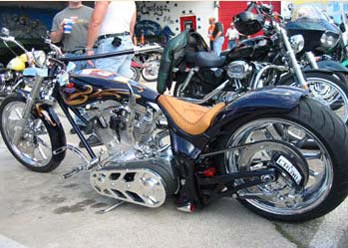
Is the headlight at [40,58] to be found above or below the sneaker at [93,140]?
above

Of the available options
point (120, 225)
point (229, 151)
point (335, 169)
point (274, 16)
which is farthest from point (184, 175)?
point (274, 16)

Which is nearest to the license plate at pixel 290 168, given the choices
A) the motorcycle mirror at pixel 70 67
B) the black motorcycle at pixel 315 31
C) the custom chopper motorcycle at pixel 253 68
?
the custom chopper motorcycle at pixel 253 68

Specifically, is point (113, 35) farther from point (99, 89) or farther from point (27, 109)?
point (99, 89)

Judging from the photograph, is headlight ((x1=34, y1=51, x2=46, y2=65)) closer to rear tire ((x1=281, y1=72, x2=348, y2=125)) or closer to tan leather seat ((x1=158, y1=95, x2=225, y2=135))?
tan leather seat ((x1=158, y1=95, x2=225, y2=135))

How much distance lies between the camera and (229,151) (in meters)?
2.56

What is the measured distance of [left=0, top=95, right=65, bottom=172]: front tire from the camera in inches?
141

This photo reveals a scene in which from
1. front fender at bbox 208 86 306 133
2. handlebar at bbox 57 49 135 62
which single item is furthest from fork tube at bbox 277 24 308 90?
handlebar at bbox 57 49 135 62

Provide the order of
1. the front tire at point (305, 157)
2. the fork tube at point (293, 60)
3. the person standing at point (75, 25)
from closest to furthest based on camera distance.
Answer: the front tire at point (305, 157), the fork tube at point (293, 60), the person standing at point (75, 25)

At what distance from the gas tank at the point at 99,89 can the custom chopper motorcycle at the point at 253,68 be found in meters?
1.18

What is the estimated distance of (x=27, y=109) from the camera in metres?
3.51

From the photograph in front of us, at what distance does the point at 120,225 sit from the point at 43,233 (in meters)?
0.50

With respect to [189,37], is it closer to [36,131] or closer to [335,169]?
[36,131]

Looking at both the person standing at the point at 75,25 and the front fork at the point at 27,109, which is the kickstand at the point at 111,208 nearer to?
the front fork at the point at 27,109

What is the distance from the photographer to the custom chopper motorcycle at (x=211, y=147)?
2352mm
